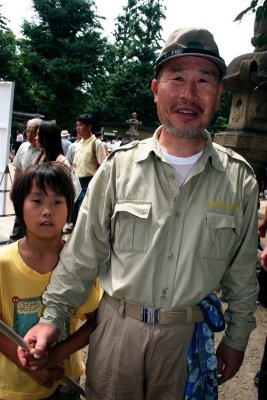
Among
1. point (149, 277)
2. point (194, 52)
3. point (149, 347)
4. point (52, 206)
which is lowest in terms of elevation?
point (149, 347)

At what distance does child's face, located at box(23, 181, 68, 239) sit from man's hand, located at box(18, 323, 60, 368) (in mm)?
423

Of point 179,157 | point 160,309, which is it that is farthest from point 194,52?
point 160,309

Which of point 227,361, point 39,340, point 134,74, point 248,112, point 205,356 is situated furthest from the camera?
point 134,74

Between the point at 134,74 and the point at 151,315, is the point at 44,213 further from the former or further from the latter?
the point at 134,74

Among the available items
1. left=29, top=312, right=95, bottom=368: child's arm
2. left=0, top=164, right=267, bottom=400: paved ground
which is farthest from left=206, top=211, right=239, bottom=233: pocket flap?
left=0, top=164, right=267, bottom=400: paved ground

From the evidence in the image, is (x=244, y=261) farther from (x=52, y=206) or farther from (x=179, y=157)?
(x=52, y=206)

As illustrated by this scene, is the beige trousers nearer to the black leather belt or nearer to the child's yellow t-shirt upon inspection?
the black leather belt

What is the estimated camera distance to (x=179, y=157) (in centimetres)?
168

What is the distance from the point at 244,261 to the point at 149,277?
0.45 meters

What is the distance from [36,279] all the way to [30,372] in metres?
0.37

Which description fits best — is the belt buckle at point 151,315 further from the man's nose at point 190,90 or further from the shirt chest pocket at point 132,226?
the man's nose at point 190,90

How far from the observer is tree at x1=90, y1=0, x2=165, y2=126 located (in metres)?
32.4

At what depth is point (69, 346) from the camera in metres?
1.64

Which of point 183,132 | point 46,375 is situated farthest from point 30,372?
point 183,132
